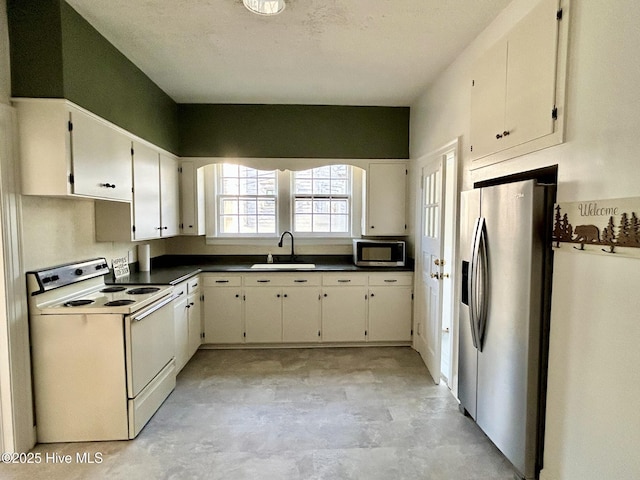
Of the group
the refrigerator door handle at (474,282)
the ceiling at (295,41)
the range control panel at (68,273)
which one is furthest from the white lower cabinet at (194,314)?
the refrigerator door handle at (474,282)

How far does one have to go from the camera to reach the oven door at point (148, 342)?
2.18 m

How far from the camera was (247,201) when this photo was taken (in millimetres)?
4297

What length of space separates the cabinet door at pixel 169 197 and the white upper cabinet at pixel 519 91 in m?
2.91

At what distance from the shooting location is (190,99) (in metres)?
3.79

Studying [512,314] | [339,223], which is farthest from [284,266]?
[512,314]

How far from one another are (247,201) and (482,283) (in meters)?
3.05

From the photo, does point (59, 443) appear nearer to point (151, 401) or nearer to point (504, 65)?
point (151, 401)

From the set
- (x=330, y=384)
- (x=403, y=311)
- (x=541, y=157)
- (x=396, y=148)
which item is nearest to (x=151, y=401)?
(x=330, y=384)

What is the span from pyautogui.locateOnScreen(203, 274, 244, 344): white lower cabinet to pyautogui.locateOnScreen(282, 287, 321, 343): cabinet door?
1.60 feet

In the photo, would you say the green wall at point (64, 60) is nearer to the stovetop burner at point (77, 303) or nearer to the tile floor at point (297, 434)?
the stovetop burner at point (77, 303)

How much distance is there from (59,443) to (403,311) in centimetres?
309

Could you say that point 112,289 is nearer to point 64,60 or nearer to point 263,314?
point 263,314

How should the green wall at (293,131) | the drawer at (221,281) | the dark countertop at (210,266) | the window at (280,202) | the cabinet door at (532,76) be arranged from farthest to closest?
the window at (280,202), the green wall at (293,131), the drawer at (221,281), the dark countertop at (210,266), the cabinet door at (532,76)

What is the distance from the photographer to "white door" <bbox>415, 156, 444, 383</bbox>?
2959 millimetres
